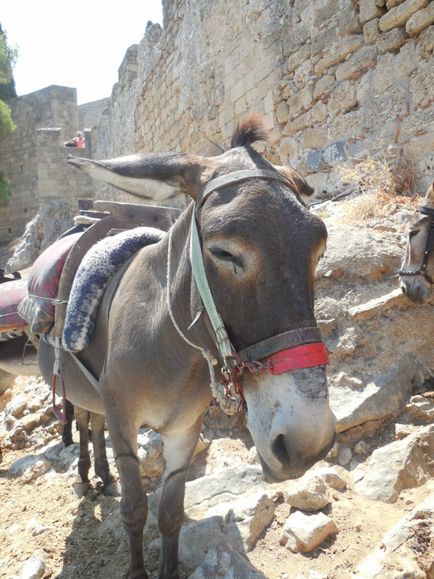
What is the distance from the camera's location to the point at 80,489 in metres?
3.39

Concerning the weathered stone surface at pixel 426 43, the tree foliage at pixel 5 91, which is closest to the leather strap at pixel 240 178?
the weathered stone surface at pixel 426 43

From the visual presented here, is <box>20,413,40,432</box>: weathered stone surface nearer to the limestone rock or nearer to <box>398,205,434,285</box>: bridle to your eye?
the limestone rock

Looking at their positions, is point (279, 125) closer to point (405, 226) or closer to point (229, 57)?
point (229, 57)

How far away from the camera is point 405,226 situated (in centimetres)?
401

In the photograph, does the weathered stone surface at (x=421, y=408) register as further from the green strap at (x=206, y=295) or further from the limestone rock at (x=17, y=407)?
the limestone rock at (x=17, y=407)

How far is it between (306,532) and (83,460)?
1.92 metres

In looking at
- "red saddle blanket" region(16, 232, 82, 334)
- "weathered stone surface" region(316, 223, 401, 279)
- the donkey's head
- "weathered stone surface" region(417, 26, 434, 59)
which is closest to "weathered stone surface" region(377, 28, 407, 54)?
"weathered stone surface" region(417, 26, 434, 59)

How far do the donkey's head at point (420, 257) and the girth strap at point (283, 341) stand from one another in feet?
7.06

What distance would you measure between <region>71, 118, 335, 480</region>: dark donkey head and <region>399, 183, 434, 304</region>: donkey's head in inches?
76.9

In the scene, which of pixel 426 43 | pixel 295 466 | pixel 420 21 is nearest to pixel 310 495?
pixel 295 466

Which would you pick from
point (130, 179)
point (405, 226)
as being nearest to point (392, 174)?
point (405, 226)

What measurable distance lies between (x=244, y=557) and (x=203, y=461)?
1.05 metres

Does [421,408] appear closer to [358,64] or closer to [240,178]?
[240,178]

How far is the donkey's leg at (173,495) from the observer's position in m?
2.29
